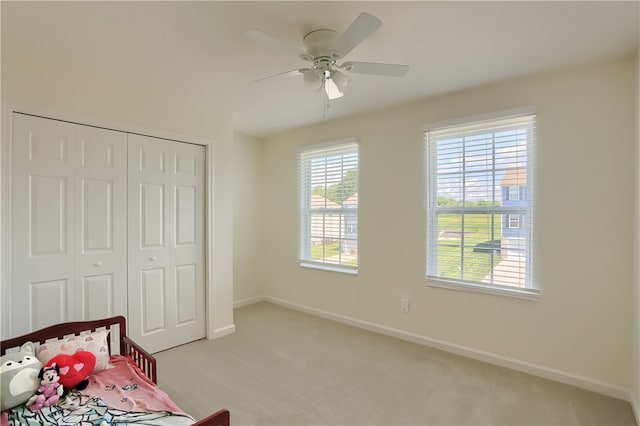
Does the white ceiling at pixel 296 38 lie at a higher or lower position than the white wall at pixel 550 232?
higher

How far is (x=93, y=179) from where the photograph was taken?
2752 millimetres

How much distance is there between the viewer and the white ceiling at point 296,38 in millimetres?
1852

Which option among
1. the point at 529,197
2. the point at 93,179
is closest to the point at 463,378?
the point at 529,197

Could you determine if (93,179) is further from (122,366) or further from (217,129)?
(122,366)

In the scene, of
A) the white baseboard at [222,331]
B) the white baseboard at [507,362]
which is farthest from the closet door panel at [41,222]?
the white baseboard at [507,362]

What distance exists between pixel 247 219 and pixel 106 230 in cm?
220

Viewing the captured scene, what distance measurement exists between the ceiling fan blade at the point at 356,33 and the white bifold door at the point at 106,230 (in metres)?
2.09

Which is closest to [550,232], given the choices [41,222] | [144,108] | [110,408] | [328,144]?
[328,144]

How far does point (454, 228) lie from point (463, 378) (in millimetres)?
1315

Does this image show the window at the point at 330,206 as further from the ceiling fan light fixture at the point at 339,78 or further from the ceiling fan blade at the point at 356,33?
the ceiling fan blade at the point at 356,33

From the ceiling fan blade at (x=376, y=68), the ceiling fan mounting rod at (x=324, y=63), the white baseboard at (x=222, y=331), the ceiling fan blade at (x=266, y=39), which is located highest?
the ceiling fan mounting rod at (x=324, y=63)

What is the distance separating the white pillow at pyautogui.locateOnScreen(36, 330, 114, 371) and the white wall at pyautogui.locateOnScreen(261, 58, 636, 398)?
8.55ft

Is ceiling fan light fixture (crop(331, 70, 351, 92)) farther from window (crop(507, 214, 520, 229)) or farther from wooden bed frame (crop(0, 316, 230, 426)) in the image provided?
wooden bed frame (crop(0, 316, 230, 426))

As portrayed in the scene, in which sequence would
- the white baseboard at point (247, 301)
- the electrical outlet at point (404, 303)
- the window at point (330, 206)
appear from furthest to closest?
the white baseboard at point (247, 301) → the window at point (330, 206) → the electrical outlet at point (404, 303)
